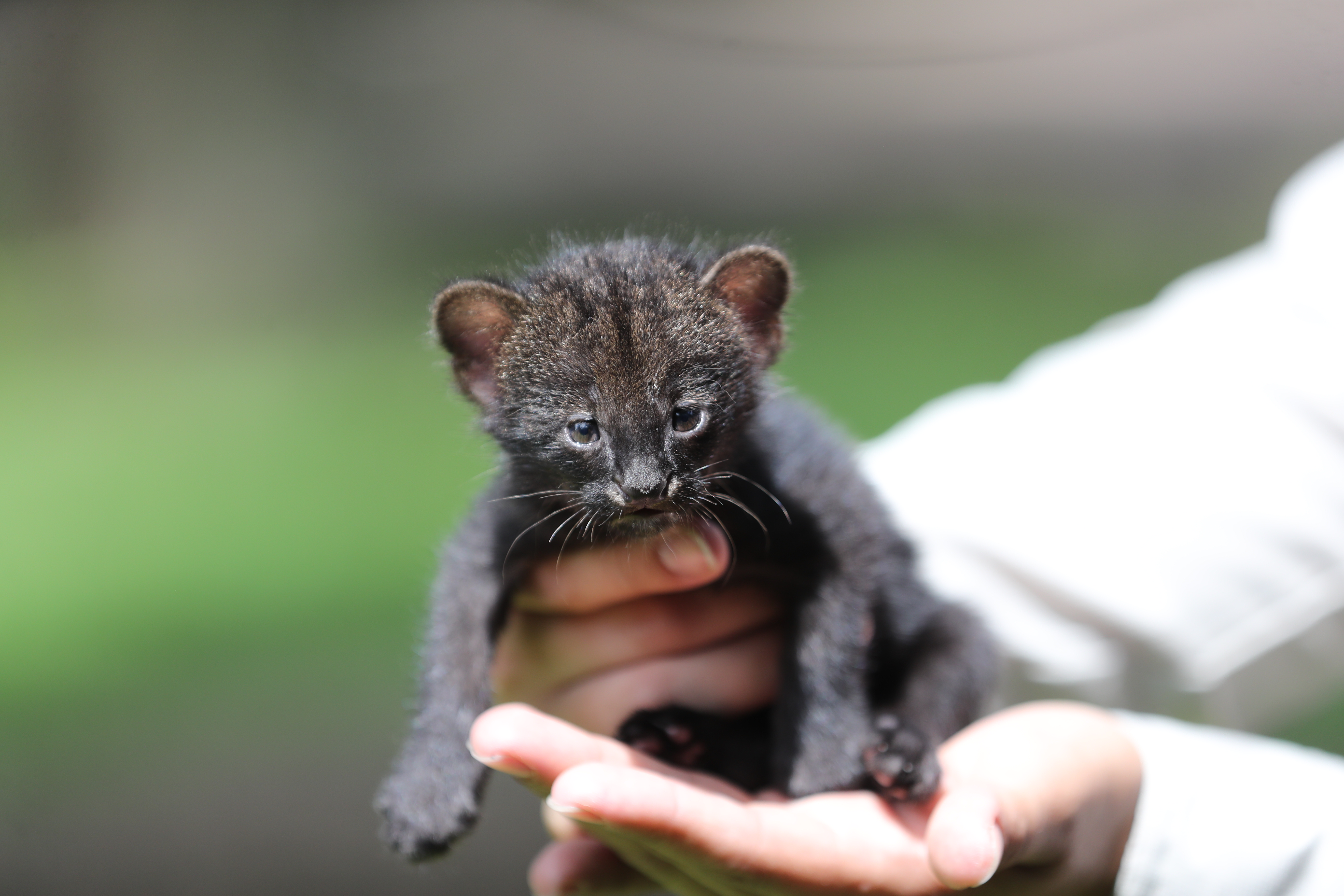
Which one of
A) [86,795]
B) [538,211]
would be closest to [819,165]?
[538,211]

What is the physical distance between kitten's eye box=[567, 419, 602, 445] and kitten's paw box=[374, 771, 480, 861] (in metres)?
0.70

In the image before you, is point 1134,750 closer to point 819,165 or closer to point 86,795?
point 86,795

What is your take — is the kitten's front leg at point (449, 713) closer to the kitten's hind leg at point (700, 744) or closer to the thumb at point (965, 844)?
the kitten's hind leg at point (700, 744)

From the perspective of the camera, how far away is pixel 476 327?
2.01 metres

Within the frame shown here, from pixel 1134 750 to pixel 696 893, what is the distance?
0.96m

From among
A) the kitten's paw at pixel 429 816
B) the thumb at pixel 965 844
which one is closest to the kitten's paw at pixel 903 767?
the thumb at pixel 965 844

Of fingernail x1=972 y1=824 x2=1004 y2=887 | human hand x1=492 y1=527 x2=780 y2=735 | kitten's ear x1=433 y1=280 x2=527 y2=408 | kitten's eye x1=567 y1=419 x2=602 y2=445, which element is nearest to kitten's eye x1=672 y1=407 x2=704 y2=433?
kitten's eye x1=567 y1=419 x2=602 y2=445

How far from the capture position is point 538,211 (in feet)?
22.2

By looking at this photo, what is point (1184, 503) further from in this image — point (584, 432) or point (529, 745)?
point (529, 745)

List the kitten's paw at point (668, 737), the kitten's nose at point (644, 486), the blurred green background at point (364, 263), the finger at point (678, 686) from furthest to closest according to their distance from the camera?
the blurred green background at point (364, 263) → the finger at point (678, 686) → the kitten's paw at point (668, 737) → the kitten's nose at point (644, 486)

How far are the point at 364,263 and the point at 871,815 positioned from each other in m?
6.69

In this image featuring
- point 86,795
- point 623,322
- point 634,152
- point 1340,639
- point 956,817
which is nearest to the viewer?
point 956,817

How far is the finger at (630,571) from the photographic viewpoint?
2.06m

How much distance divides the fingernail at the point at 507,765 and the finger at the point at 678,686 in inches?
25.6
